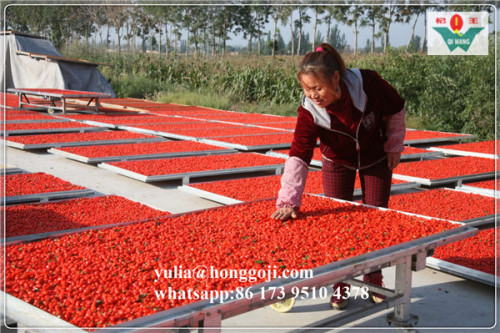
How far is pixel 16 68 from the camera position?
60.1 feet

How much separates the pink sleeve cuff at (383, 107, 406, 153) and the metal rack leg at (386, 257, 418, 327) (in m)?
0.75

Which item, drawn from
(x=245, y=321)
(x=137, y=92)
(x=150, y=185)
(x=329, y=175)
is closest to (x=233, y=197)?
(x=150, y=185)

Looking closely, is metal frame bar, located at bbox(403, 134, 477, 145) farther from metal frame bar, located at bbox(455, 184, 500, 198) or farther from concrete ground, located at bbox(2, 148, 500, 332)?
concrete ground, located at bbox(2, 148, 500, 332)

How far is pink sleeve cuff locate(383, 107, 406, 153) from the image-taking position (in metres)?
3.23

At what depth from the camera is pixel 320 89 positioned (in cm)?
283

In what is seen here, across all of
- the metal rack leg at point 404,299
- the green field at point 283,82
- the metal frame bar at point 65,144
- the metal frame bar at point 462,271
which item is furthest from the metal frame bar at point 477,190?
A: the green field at point 283,82

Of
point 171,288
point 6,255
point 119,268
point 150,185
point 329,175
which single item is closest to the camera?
point 171,288

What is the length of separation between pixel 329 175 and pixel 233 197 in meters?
2.20

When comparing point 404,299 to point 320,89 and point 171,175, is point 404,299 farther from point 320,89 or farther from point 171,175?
point 171,175

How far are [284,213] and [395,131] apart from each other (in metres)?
0.86

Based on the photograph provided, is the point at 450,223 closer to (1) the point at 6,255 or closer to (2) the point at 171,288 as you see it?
(2) the point at 171,288

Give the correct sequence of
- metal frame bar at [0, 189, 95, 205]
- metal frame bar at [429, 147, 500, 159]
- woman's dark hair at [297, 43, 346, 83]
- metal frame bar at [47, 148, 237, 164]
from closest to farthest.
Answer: woman's dark hair at [297, 43, 346, 83] < metal frame bar at [0, 189, 95, 205] < metal frame bar at [47, 148, 237, 164] < metal frame bar at [429, 147, 500, 159]

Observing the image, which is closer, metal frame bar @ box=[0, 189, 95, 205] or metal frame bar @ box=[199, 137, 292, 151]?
metal frame bar @ box=[0, 189, 95, 205]

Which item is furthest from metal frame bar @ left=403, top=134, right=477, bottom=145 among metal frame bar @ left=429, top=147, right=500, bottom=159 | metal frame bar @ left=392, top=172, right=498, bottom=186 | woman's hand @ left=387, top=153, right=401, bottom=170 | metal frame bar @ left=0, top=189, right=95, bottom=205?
woman's hand @ left=387, top=153, right=401, bottom=170
